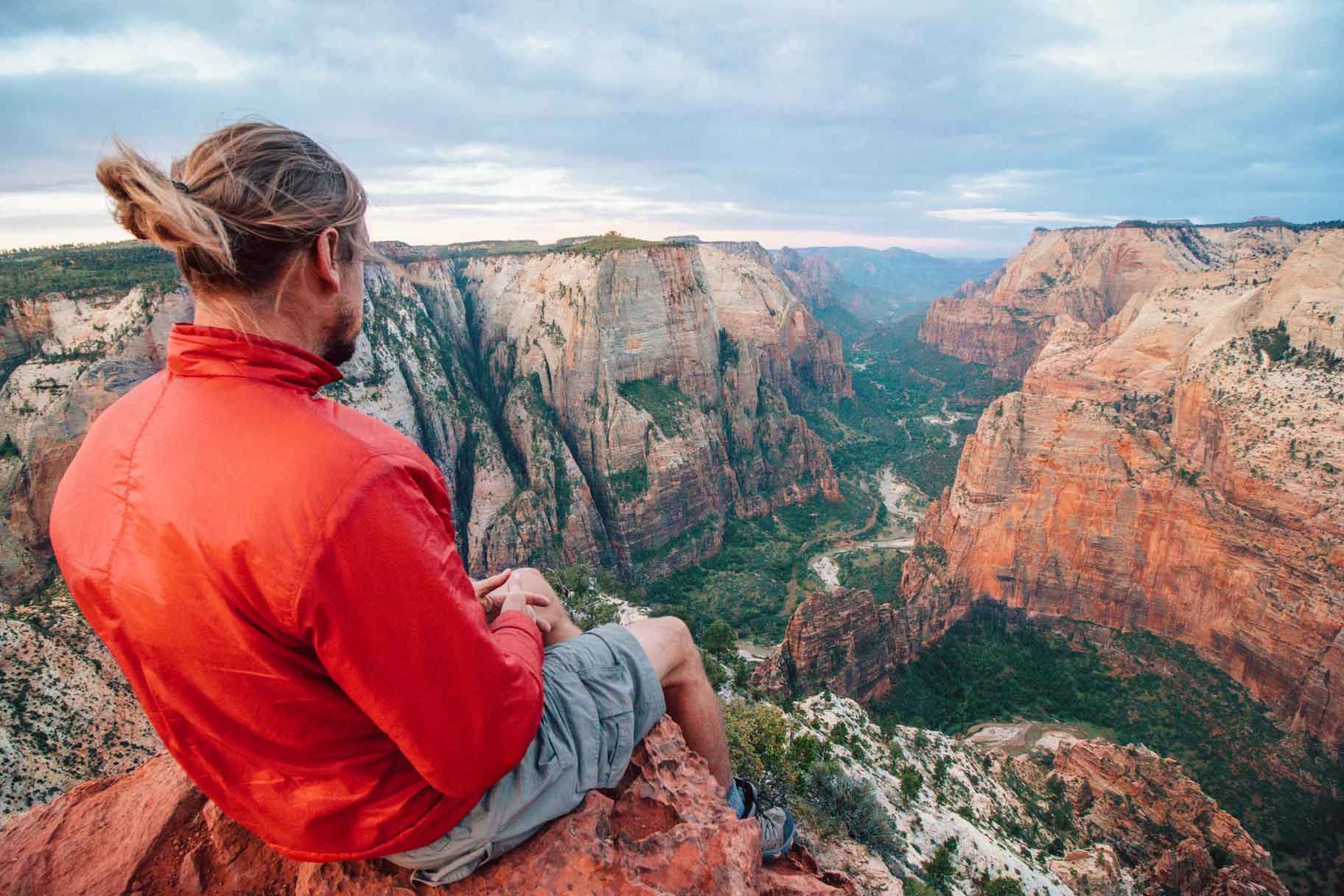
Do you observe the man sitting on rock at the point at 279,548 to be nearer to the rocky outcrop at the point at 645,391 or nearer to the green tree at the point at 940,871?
the green tree at the point at 940,871

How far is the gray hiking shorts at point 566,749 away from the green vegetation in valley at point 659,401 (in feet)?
117

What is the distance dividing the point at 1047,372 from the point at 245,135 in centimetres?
4319

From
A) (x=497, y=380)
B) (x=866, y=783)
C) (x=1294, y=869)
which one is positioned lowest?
(x=1294, y=869)

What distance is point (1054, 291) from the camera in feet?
263

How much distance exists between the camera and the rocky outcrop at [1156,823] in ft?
50.5

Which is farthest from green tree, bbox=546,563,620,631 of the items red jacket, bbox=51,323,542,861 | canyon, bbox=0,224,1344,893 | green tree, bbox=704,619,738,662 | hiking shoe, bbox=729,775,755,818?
red jacket, bbox=51,323,542,861

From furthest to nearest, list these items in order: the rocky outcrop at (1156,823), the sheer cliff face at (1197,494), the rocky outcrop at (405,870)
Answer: the sheer cliff face at (1197,494), the rocky outcrop at (1156,823), the rocky outcrop at (405,870)

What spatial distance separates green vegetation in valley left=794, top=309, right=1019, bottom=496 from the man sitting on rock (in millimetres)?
51136

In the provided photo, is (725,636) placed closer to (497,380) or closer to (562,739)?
(562,739)

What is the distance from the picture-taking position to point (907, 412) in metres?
76.9

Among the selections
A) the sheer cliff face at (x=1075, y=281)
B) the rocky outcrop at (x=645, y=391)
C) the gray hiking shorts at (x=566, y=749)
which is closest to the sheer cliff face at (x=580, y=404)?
the rocky outcrop at (x=645, y=391)

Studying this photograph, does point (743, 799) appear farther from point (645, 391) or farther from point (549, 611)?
point (645, 391)

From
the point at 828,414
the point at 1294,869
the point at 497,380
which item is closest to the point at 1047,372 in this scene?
the point at 1294,869

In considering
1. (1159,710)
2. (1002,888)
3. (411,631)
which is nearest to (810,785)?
(1002,888)
